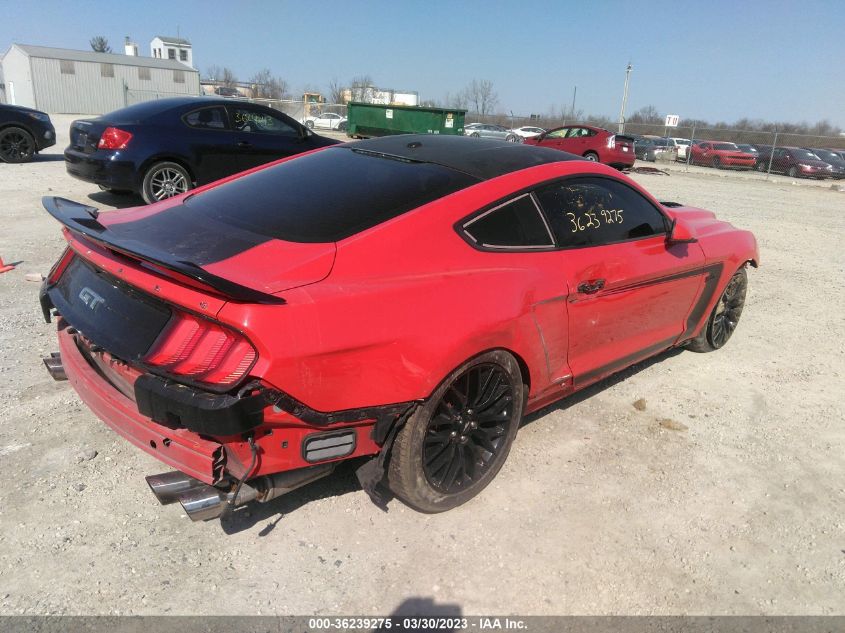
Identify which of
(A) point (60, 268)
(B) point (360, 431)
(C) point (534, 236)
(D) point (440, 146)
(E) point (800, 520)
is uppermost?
(D) point (440, 146)

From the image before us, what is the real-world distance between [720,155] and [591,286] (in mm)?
27672

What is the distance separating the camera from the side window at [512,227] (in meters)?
2.88

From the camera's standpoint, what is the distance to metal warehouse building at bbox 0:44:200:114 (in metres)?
46.5

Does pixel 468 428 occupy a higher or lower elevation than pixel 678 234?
lower

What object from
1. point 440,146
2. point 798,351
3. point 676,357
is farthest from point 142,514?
point 798,351

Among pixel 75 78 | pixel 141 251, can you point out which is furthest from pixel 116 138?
pixel 75 78

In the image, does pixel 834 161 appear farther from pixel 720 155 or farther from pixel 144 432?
pixel 144 432

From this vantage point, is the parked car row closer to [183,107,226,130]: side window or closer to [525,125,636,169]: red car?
[525,125,636,169]: red car

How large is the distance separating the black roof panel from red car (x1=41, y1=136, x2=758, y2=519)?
0.8 inches

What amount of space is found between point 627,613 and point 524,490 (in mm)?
809

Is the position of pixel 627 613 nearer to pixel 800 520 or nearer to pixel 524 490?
A: pixel 524 490

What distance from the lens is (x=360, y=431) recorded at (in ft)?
8.11

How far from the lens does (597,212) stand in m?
3.53

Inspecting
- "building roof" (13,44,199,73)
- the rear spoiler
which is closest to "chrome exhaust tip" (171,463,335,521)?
the rear spoiler
